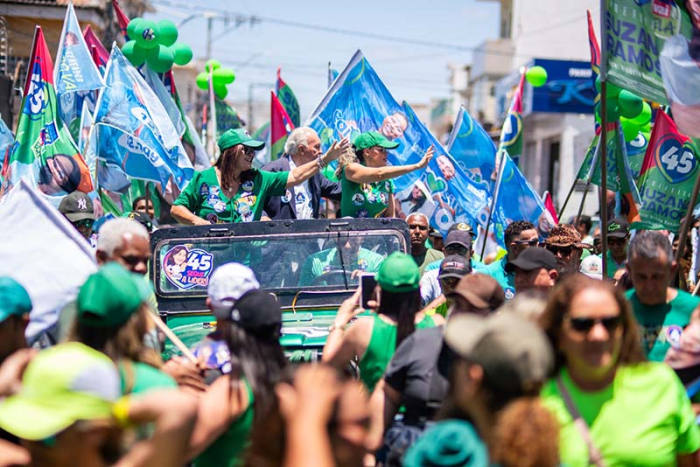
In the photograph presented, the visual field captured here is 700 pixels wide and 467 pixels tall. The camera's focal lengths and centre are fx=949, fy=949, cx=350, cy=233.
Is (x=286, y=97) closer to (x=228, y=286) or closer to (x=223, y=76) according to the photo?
(x=223, y=76)

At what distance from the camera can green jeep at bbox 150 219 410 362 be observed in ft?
21.5

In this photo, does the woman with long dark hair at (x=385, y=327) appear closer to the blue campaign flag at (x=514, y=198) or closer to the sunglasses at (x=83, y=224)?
the sunglasses at (x=83, y=224)

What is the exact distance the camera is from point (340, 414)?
2650 mm

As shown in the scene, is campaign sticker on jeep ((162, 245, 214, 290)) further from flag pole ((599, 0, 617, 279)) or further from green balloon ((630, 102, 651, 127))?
green balloon ((630, 102, 651, 127))

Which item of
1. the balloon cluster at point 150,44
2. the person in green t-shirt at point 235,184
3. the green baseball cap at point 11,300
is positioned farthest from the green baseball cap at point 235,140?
the balloon cluster at point 150,44

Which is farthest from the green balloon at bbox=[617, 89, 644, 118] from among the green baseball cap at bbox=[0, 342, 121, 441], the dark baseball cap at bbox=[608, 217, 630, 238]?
the green baseball cap at bbox=[0, 342, 121, 441]

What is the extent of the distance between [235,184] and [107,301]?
4020 mm

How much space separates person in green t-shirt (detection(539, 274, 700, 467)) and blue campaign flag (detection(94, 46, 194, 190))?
278 inches

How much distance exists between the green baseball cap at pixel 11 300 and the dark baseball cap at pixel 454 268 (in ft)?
9.67

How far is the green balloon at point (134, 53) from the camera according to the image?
1222 cm

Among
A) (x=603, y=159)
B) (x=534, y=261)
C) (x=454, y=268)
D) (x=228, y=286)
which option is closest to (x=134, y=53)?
(x=454, y=268)

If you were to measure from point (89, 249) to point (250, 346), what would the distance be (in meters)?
1.62

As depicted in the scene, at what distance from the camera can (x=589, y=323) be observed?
3430 millimetres

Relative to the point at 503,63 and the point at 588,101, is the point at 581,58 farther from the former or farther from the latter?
the point at 503,63
